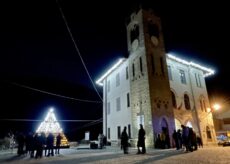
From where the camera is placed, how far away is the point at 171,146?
15.3m

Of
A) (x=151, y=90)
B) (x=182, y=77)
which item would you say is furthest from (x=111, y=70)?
(x=151, y=90)

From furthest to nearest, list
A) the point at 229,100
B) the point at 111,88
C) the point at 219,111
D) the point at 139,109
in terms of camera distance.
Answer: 1. the point at 219,111
2. the point at 229,100
3. the point at 111,88
4. the point at 139,109

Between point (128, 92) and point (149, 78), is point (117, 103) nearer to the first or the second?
point (128, 92)

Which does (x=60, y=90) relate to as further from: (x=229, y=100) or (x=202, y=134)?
(x=229, y=100)

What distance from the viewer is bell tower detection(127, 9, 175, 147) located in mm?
15881

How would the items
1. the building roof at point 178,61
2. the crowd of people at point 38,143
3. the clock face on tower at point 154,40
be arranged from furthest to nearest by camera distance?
the building roof at point 178,61
the clock face on tower at point 154,40
the crowd of people at point 38,143

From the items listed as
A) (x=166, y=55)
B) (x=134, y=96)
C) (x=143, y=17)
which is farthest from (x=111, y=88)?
(x=143, y=17)

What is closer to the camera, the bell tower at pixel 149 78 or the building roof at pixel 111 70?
the bell tower at pixel 149 78

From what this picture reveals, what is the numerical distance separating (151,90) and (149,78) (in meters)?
1.15

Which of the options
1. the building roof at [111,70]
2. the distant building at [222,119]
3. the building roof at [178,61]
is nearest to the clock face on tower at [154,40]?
the building roof at [178,61]

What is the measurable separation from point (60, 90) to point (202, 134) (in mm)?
22811

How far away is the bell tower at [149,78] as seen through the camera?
15.9 m

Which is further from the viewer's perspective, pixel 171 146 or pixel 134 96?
pixel 134 96

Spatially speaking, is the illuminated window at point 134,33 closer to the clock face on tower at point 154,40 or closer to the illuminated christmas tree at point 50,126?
the clock face on tower at point 154,40
